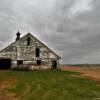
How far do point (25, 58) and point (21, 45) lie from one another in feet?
9.65

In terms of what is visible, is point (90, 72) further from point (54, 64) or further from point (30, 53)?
point (30, 53)

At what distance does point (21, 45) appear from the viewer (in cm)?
5291

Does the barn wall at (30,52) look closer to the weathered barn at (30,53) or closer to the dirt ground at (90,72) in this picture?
the weathered barn at (30,53)

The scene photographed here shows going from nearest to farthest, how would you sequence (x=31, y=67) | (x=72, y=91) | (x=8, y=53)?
(x=72, y=91) < (x=31, y=67) < (x=8, y=53)

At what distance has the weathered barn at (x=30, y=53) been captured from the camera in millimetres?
52406

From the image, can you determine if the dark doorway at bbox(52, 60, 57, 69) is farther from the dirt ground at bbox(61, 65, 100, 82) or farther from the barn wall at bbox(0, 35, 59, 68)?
the dirt ground at bbox(61, 65, 100, 82)

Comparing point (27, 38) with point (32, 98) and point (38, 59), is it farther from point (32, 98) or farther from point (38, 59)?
point (32, 98)

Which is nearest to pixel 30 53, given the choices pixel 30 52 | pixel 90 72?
pixel 30 52

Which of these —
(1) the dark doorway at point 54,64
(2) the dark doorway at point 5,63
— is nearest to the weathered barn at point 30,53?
(2) the dark doorway at point 5,63

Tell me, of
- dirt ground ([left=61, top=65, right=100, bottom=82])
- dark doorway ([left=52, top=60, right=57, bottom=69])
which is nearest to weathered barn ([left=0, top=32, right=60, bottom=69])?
dark doorway ([left=52, top=60, right=57, bottom=69])

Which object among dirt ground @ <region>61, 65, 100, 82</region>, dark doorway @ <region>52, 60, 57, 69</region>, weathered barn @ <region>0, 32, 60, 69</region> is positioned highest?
weathered barn @ <region>0, 32, 60, 69</region>

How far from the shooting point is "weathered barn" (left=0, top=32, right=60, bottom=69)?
52406 millimetres

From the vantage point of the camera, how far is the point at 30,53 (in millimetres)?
52875

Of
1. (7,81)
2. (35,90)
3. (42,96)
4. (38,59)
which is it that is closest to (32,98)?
(42,96)
